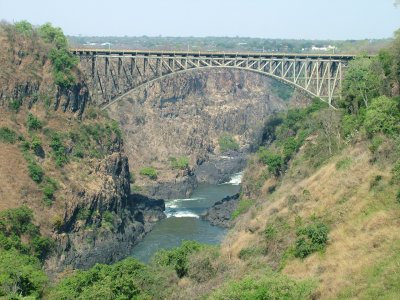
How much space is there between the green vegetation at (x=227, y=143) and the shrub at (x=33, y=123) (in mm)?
36992

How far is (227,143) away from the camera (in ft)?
272

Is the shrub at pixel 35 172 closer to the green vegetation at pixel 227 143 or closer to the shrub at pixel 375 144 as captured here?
the shrub at pixel 375 144

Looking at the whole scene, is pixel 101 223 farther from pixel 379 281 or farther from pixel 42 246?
pixel 379 281

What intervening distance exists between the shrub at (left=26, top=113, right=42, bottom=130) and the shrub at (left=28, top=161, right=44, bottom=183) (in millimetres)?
→ 3881

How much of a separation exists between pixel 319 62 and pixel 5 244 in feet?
93.0

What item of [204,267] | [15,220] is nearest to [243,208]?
[15,220]

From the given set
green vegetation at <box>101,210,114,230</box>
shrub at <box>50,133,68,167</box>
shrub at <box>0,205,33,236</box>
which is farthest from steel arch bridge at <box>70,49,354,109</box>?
shrub at <box>0,205,33,236</box>

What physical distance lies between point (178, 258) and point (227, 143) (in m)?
52.9

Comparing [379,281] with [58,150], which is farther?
[58,150]

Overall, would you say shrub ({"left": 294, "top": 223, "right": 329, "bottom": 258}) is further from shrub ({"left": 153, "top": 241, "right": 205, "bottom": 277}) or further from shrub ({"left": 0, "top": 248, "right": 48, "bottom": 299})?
shrub ({"left": 0, "top": 248, "right": 48, "bottom": 299})

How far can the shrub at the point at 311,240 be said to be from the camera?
24766 millimetres

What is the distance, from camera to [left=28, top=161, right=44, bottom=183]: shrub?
43531 millimetres

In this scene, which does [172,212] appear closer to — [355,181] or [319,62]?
[319,62]

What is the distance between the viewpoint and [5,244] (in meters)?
36.1
